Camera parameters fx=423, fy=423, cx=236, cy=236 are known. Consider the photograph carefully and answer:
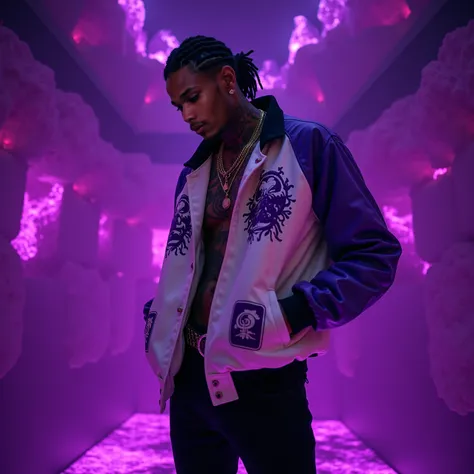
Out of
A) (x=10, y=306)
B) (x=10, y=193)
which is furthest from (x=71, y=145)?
(x=10, y=306)

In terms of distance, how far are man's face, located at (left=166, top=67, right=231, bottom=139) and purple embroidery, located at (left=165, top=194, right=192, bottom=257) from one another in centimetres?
24

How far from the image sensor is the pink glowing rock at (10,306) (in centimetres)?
227

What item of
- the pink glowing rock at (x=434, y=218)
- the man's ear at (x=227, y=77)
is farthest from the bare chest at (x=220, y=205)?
the pink glowing rock at (x=434, y=218)

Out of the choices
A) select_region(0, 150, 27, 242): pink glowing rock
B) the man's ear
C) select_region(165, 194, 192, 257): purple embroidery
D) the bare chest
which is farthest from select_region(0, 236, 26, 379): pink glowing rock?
the man's ear

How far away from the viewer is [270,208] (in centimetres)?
103

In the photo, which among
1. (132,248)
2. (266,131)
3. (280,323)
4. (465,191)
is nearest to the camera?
(280,323)

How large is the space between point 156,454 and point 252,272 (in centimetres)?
306

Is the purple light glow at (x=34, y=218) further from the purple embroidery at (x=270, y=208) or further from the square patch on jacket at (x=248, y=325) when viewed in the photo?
the square patch on jacket at (x=248, y=325)

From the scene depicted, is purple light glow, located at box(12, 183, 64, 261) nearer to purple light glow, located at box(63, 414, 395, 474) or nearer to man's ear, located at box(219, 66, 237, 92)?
purple light glow, located at box(63, 414, 395, 474)

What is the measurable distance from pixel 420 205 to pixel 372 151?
2.25ft

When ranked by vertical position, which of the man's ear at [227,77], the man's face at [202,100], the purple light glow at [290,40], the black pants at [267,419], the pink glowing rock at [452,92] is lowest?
the black pants at [267,419]

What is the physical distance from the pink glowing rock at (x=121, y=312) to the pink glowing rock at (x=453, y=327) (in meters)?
2.79

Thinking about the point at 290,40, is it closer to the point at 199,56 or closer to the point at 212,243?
the point at 199,56

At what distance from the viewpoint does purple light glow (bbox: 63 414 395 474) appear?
3.08m
